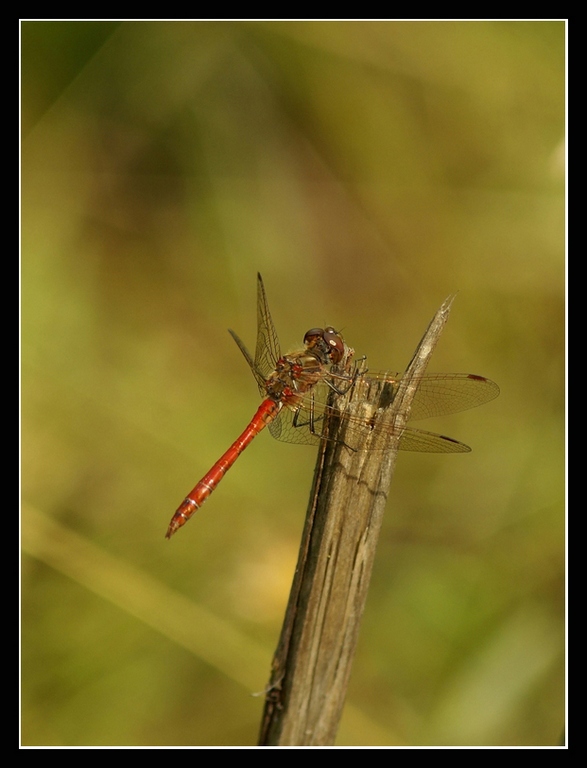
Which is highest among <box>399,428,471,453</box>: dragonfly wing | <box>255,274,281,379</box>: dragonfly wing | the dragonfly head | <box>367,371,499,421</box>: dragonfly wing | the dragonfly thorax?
<box>255,274,281,379</box>: dragonfly wing

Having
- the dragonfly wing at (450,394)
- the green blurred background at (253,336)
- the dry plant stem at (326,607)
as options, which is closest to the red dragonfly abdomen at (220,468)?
the green blurred background at (253,336)

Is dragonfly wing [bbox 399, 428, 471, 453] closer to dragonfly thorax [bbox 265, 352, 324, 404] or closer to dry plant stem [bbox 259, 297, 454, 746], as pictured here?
dry plant stem [bbox 259, 297, 454, 746]

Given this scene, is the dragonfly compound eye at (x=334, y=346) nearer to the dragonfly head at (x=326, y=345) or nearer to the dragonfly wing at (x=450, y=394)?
the dragonfly head at (x=326, y=345)

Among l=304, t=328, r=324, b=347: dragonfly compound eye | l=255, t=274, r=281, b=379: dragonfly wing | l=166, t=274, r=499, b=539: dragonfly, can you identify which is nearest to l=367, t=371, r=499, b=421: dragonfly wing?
l=166, t=274, r=499, b=539: dragonfly

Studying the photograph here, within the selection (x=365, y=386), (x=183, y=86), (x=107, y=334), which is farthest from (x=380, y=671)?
(x=183, y=86)

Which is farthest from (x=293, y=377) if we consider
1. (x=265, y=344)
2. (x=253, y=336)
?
(x=253, y=336)

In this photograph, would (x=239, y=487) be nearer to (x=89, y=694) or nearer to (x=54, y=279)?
(x=89, y=694)
